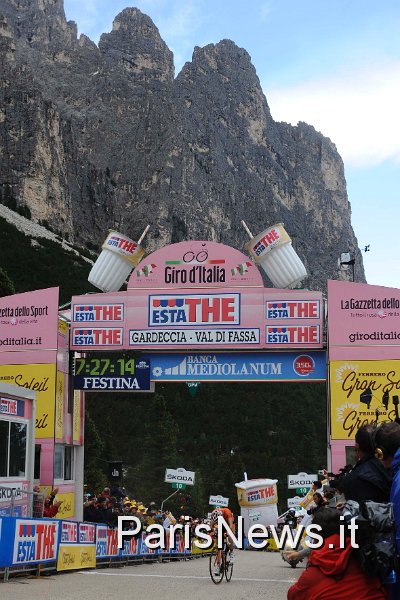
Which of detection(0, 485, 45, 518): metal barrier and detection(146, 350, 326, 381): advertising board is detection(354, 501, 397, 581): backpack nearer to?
detection(0, 485, 45, 518): metal barrier

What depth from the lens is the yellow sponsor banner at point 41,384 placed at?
22.3 metres

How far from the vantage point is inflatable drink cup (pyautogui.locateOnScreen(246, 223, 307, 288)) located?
75.6 feet

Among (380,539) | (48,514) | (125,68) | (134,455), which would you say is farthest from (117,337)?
(125,68)

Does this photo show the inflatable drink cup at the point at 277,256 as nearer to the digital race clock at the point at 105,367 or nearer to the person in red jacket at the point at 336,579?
the digital race clock at the point at 105,367

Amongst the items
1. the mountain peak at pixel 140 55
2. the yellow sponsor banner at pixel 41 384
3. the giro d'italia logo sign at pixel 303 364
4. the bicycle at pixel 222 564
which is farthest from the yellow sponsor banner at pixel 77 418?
the mountain peak at pixel 140 55

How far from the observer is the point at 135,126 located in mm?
173125

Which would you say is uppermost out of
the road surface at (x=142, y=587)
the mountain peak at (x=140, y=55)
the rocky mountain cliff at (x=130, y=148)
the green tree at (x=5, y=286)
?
the mountain peak at (x=140, y=55)

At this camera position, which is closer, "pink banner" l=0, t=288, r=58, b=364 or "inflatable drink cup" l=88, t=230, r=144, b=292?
"pink banner" l=0, t=288, r=58, b=364

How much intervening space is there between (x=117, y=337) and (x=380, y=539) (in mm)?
18389

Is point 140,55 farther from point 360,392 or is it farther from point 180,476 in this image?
point 360,392

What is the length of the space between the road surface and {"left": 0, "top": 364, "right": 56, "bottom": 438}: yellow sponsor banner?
19.7 ft

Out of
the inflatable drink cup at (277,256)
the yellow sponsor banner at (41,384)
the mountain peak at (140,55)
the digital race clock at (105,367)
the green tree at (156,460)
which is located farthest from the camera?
the mountain peak at (140,55)

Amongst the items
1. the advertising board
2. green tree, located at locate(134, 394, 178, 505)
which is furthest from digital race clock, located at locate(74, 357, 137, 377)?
green tree, located at locate(134, 394, 178, 505)

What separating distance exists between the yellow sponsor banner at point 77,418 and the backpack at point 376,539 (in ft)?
65.8
